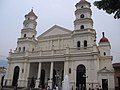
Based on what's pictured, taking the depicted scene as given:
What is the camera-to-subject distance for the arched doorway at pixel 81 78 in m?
29.9

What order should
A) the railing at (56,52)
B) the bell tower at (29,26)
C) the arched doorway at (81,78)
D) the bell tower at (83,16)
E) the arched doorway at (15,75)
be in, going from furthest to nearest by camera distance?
the bell tower at (29,26)
the arched doorway at (15,75)
the bell tower at (83,16)
the railing at (56,52)
the arched doorway at (81,78)

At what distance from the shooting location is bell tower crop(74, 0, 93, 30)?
116 feet

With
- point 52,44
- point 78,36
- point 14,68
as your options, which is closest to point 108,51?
point 78,36

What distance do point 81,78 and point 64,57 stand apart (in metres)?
5.20

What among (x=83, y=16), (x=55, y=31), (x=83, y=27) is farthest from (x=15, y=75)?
(x=83, y=16)

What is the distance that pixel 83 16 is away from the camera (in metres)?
36.5

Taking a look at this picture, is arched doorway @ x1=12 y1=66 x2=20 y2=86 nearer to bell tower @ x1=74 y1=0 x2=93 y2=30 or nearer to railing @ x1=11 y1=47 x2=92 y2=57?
railing @ x1=11 y1=47 x2=92 y2=57

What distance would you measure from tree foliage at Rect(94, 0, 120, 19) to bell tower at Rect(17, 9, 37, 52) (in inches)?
1194

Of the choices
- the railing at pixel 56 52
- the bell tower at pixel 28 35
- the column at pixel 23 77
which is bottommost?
the column at pixel 23 77

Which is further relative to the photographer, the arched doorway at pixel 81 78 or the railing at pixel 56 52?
the railing at pixel 56 52

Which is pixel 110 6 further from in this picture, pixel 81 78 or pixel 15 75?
pixel 15 75

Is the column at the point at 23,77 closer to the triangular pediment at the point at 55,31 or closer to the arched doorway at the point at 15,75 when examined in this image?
the arched doorway at the point at 15,75

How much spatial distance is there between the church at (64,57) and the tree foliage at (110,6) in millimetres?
18928

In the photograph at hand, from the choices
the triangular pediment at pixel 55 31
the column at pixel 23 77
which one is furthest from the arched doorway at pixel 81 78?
the column at pixel 23 77
